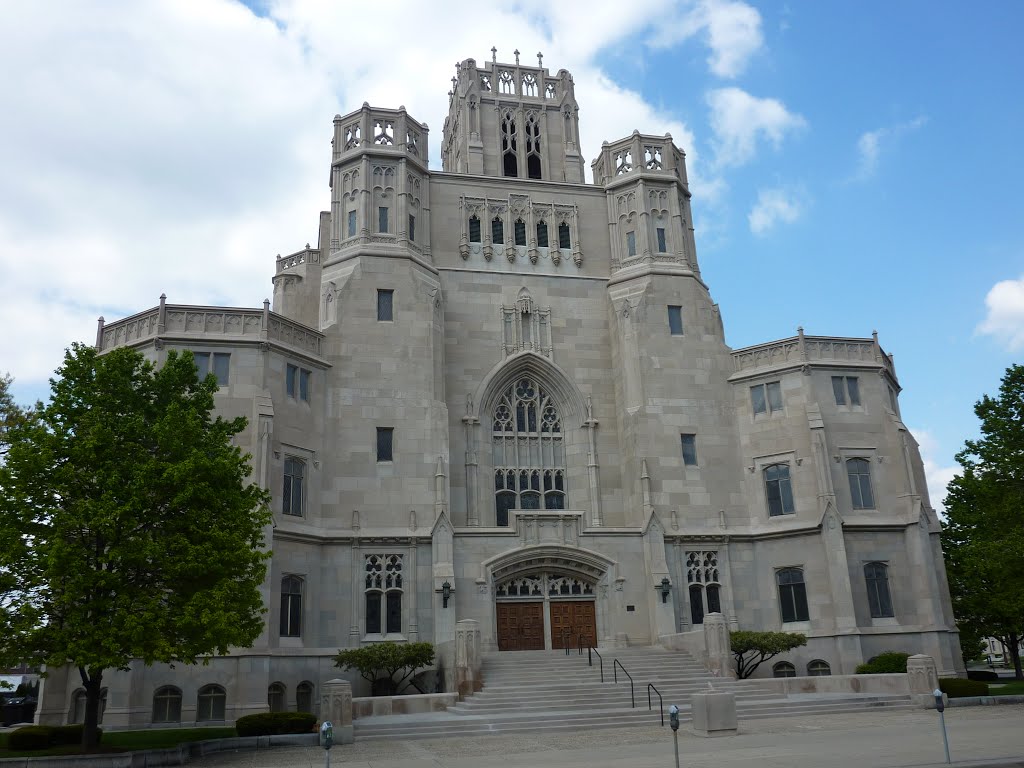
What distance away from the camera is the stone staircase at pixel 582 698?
23.2 meters

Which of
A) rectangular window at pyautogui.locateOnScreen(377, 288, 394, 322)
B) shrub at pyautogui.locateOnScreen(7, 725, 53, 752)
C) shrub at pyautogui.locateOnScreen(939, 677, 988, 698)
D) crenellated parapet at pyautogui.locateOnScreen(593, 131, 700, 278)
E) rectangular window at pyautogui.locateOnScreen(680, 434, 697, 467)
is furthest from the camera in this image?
crenellated parapet at pyautogui.locateOnScreen(593, 131, 700, 278)

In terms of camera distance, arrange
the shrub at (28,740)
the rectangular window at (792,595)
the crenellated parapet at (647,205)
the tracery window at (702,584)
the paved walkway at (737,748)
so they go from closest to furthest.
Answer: the paved walkway at (737,748) < the shrub at (28,740) < the rectangular window at (792,595) < the tracery window at (702,584) < the crenellated parapet at (647,205)

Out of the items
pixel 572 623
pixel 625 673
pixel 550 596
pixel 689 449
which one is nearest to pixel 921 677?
pixel 625 673

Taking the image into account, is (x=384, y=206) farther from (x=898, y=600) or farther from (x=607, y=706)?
(x=898, y=600)

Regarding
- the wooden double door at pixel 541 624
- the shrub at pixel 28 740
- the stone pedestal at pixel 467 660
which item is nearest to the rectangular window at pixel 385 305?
the wooden double door at pixel 541 624

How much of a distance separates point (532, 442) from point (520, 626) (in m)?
8.11

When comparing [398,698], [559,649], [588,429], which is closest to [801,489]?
[588,429]

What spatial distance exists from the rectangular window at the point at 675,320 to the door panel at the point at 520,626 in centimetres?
1336

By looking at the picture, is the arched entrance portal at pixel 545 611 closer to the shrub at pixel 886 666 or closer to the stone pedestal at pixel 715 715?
the shrub at pixel 886 666

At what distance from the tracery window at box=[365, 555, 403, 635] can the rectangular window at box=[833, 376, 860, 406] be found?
19.0 meters

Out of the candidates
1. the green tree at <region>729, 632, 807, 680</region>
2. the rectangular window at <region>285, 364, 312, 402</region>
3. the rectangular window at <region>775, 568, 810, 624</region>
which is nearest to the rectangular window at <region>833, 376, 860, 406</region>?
the rectangular window at <region>775, 568, 810, 624</region>

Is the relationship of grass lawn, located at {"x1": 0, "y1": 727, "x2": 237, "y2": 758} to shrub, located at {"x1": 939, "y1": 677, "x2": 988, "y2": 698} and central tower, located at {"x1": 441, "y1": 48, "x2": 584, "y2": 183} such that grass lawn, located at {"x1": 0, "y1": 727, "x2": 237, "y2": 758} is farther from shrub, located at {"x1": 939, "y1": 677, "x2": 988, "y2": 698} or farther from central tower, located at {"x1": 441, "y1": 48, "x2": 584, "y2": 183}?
central tower, located at {"x1": 441, "y1": 48, "x2": 584, "y2": 183}

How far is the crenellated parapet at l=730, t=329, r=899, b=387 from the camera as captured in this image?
121 feet

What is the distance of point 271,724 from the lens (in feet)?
71.6
